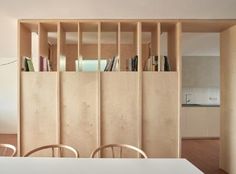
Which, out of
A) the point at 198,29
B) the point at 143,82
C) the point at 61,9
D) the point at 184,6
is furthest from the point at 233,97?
the point at 61,9

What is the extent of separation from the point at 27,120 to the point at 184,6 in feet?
8.10

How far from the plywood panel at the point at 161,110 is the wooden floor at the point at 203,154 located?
115 cm

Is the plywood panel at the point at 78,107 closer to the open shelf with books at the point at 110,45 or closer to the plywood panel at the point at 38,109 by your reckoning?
the plywood panel at the point at 38,109

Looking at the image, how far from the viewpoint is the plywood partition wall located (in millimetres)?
3658

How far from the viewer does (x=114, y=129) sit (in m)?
3.68

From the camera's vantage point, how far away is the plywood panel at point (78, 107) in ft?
12.0

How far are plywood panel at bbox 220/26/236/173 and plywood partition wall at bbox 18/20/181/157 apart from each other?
3.05 ft

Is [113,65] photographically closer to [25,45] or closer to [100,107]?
[100,107]

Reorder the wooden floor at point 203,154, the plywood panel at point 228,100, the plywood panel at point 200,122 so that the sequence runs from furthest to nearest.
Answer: the plywood panel at point 200,122 < the wooden floor at point 203,154 < the plywood panel at point 228,100

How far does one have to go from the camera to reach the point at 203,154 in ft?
18.4

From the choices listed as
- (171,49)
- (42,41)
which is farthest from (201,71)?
(42,41)

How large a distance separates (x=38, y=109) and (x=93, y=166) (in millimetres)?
1952

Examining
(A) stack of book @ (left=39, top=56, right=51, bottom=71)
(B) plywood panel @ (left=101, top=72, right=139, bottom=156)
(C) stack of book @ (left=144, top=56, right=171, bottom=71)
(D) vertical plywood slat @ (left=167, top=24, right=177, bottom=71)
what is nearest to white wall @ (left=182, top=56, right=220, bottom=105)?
(D) vertical plywood slat @ (left=167, top=24, right=177, bottom=71)

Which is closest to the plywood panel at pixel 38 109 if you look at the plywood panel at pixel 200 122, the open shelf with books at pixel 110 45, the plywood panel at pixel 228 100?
the open shelf with books at pixel 110 45
